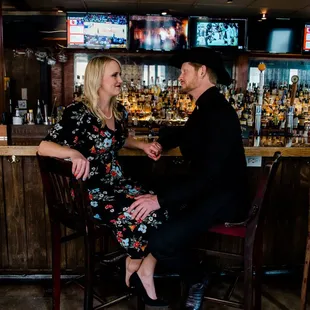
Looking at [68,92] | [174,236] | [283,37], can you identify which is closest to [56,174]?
[174,236]

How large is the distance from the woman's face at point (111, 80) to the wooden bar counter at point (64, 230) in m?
0.61

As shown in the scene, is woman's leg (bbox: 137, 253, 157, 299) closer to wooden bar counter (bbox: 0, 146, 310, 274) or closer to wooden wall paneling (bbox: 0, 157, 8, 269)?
wooden bar counter (bbox: 0, 146, 310, 274)

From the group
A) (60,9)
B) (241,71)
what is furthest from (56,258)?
(241,71)

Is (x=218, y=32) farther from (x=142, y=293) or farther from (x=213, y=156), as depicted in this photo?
(x=142, y=293)

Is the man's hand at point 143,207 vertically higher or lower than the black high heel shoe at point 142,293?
higher

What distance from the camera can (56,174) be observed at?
191cm

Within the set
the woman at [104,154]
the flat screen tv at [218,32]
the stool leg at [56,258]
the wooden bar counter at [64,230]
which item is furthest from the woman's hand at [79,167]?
the flat screen tv at [218,32]

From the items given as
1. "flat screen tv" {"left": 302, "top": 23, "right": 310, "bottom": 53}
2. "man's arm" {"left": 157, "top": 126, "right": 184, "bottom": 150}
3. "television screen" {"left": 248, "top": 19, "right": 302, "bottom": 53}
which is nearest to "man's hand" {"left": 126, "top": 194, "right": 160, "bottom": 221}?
"man's arm" {"left": 157, "top": 126, "right": 184, "bottom": 150}

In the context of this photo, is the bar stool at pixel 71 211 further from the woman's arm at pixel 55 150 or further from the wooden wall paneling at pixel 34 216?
the wooden wall paneling at pixel 34 216

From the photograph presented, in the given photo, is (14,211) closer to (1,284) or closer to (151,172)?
(1,284)

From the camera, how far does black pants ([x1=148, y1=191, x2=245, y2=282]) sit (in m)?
1.90

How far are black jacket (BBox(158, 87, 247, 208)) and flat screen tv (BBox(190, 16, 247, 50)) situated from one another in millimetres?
3514

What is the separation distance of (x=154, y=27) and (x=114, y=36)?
0.52 meters

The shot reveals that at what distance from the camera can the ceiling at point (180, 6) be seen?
519 centimetres
